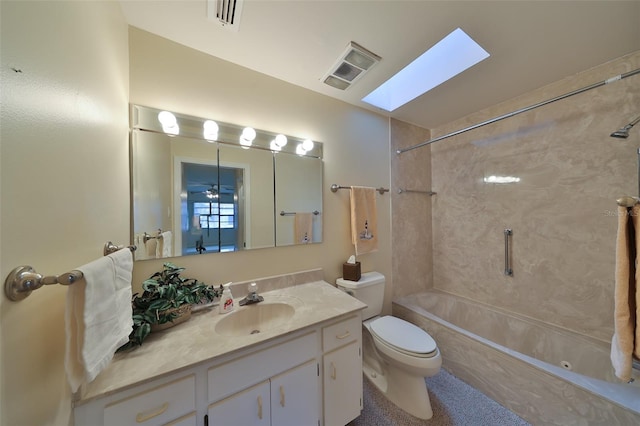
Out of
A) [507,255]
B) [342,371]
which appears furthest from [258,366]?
[507,255]

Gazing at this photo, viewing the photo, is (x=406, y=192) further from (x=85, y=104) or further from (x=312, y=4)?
(x=85, y=104)

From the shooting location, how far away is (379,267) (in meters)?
2.10

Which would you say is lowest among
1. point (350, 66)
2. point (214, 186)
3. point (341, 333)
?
point (341, 333)

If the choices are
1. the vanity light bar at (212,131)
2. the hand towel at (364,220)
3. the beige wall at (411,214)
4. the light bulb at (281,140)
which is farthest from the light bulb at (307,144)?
the beige wall at (411,214)

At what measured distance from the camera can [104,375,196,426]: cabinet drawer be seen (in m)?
0.69

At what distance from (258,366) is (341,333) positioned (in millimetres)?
482

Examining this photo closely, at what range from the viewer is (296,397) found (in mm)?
1016

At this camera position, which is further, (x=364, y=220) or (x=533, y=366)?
(x=364, y=220)

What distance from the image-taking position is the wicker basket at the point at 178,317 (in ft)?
3.18

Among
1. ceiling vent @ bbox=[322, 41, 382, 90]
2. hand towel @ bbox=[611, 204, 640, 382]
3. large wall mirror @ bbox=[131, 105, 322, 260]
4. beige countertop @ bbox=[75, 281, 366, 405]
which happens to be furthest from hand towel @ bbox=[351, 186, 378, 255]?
hand towel @ bbox=[611, 204, 640, 382]

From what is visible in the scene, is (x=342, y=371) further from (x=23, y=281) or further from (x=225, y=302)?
(x=23, y=281)

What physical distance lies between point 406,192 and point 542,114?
1.24 m

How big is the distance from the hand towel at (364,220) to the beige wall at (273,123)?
9 cm

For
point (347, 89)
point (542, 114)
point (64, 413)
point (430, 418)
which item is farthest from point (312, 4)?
point (430, 418)
